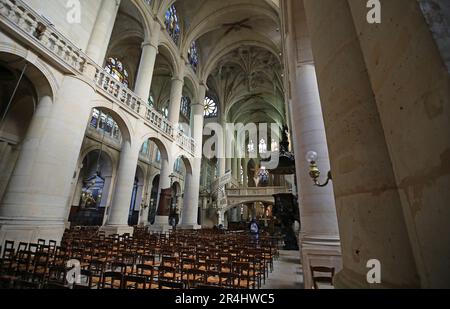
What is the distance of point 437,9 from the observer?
72 centimetres

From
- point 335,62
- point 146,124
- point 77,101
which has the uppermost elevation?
point 146,124

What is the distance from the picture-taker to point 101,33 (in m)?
8.20

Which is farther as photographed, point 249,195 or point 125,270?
point 249,195

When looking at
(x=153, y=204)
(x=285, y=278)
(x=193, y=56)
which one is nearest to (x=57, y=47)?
(x=285, y=278)

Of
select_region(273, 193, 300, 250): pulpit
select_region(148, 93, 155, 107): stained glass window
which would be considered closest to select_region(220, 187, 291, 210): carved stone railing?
select_region(273, 193, 300, 250): pulpit

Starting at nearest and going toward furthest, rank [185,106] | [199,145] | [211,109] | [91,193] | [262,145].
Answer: [91,193] < [199,145] < [185,106] < [211,109] < [262,145]

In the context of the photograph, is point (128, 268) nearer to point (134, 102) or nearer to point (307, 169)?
point (307, 169)

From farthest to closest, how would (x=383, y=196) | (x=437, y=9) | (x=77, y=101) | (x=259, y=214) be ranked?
(x=259, y=214)
(x=77, y=101)
(x=383, y=196)
(x=437, y=9)

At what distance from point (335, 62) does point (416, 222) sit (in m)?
1.07

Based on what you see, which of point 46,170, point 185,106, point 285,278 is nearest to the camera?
point 285,278

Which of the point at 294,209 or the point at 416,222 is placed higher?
the point at 294,209

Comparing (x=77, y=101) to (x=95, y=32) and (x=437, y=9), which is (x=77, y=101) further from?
(x=437, y=9)

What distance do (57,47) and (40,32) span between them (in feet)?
1.66

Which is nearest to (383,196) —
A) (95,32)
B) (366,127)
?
(366,127)
